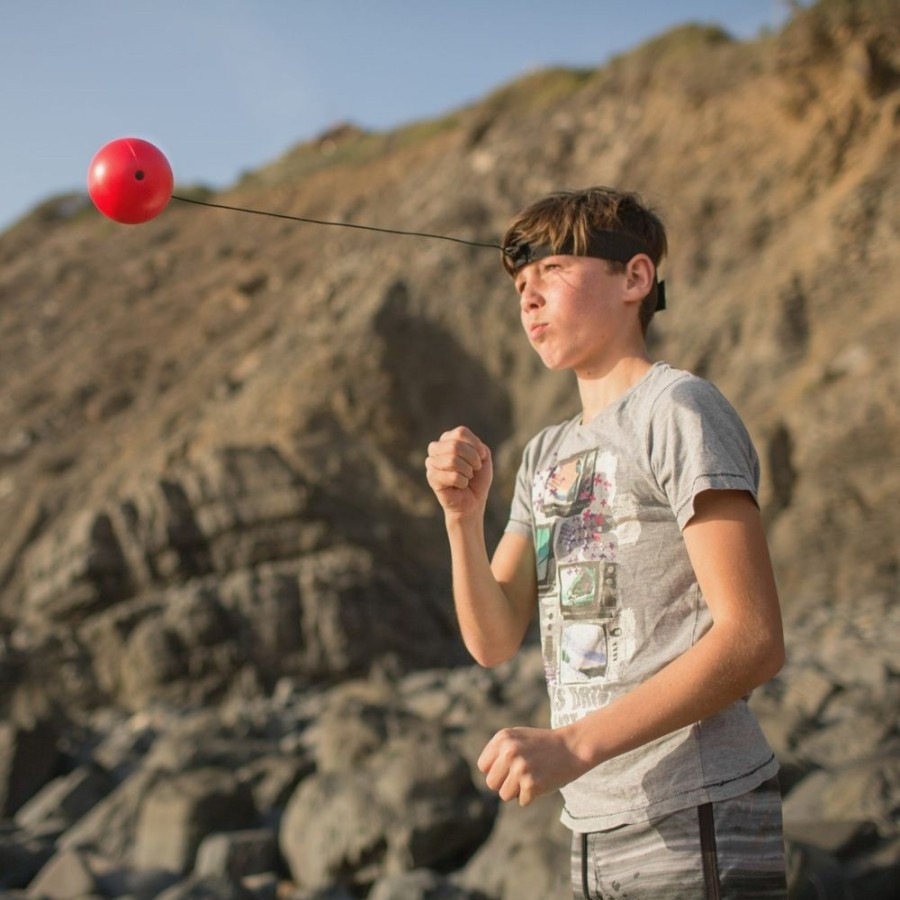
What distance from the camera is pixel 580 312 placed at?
1.81m

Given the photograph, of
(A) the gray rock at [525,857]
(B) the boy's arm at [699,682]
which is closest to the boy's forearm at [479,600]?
(B) the boy's arm at [699,682]

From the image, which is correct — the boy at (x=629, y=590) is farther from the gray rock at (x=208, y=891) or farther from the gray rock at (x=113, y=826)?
the gray rock at (x=113, y=826)

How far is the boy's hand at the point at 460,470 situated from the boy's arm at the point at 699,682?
1.30 feet

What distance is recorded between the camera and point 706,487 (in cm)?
149

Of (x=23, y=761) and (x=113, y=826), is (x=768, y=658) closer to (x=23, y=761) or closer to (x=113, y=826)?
(x=113, y=826)

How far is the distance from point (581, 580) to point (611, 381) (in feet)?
1.23

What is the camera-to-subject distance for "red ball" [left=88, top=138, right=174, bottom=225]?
1811mm

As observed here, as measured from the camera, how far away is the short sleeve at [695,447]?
150cm

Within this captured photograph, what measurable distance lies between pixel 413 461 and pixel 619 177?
5.23 metres

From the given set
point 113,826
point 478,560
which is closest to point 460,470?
point 478,560

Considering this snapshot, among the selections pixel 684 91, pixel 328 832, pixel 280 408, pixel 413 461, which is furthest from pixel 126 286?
pixel 328 832

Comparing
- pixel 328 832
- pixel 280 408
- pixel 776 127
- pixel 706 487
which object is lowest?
pixel 328 832

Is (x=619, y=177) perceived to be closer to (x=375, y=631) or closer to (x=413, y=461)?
(x=413, y=461)

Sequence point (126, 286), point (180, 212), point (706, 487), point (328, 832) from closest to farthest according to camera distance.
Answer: point (706, 487)
point (328, 832)
point (126, 286)
point (180, 212)
